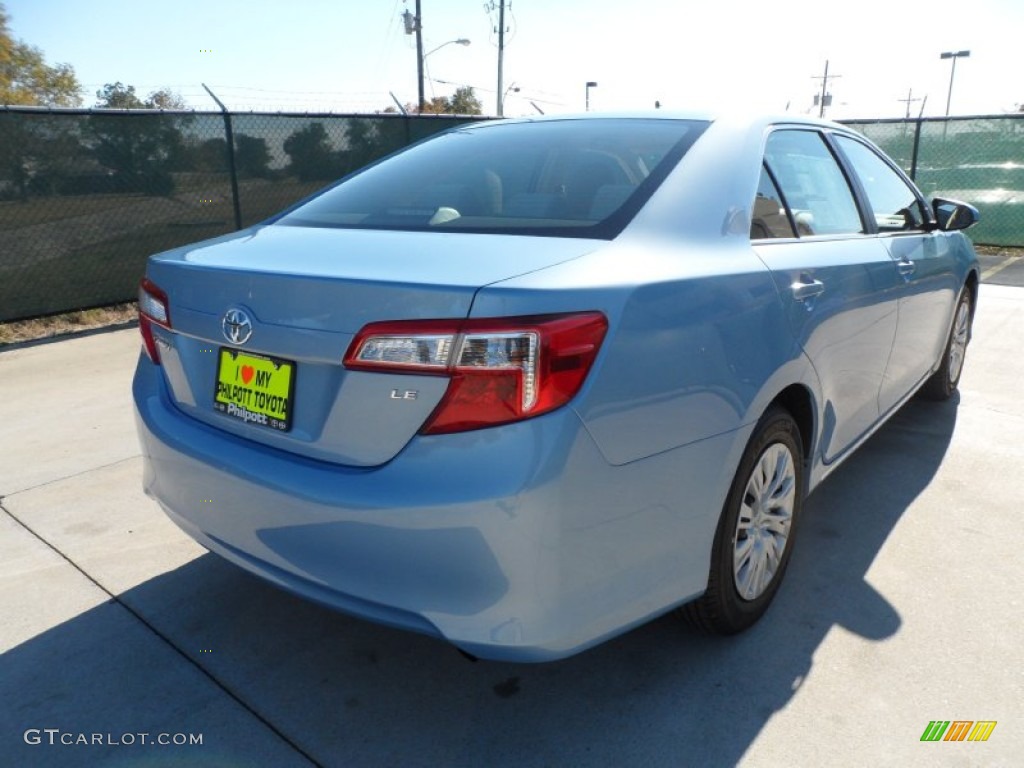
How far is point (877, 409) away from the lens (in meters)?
3.32

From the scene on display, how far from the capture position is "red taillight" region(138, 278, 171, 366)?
2.21m

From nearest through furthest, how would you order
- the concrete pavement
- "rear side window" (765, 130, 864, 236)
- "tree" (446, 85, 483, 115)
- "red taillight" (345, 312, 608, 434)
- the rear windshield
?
"red taillight" (345, 312, 608, 434), the concrete pavement, the rear windshield, "rear side window" (765, 130, 864, 236), "tree" (446, 85, 483, 115)

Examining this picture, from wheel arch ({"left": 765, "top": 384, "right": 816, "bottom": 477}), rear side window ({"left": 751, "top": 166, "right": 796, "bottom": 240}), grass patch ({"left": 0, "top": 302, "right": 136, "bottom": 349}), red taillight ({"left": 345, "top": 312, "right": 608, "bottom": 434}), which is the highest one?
rear side window ({"left": 751, "top": 166, "right": 796, "bottom": 240})

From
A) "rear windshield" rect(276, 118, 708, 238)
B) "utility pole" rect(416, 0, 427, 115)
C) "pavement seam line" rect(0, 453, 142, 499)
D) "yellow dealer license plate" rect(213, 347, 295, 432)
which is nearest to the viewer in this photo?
"yellow dealer license plate" rect(213, 347, 295, 432)

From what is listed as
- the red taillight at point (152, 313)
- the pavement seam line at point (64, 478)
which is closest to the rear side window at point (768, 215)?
the red taillight at point (152, 313)

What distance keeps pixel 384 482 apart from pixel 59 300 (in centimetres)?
648

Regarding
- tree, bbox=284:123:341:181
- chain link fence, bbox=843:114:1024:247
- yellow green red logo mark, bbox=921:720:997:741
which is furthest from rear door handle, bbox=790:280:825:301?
chain link fence, bbox=843:114:1024:247

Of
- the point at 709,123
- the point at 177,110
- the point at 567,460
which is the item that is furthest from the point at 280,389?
the point at 177,110

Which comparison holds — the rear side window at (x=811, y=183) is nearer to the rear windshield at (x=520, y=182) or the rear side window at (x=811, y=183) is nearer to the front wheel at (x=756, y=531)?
the rear windshield at (x=520, y=182)

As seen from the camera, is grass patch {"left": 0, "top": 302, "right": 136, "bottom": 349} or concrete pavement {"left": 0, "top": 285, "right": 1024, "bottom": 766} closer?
concrete pavement {"left": 0, "top": 285, "right": 1024, "bottom": 766}

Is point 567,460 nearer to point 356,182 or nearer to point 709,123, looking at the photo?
point 709,123

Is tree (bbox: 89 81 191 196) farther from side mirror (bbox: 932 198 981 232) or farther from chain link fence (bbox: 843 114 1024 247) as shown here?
chain link fence (bbox: 843 114 1024 247)

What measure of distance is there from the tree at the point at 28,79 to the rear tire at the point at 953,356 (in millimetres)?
42706

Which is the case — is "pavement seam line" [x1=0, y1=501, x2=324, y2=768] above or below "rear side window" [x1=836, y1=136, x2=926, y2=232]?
below
